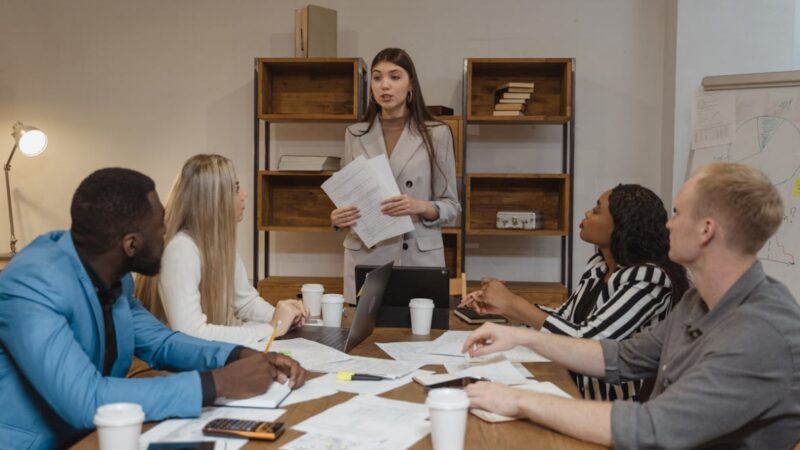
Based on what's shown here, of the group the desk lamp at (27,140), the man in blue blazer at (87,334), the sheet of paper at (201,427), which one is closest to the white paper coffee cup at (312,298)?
the man in blue blazer at (87,334)

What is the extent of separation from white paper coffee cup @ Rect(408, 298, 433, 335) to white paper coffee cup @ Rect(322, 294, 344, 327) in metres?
0.23

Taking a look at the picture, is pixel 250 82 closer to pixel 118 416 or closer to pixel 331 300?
pixel 331 300

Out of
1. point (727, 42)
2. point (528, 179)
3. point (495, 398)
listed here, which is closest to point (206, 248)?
point (495, 398)

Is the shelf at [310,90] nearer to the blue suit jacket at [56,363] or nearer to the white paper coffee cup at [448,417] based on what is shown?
the blue suit jacket at [56,363]

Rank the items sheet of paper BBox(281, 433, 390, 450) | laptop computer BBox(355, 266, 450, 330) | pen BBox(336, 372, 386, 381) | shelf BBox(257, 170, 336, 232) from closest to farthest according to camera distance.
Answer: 1. sheet of paper BBox(281, 433, 390, 450)
2. pen BBox(336, 372, 386, 381)
3. laptop computer BBox(355, 266, 450, 330)
4. shelf BBox(257, 170, 336, 232)

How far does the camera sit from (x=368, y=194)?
280 centimetres

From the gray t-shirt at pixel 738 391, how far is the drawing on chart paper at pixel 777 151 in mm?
2211

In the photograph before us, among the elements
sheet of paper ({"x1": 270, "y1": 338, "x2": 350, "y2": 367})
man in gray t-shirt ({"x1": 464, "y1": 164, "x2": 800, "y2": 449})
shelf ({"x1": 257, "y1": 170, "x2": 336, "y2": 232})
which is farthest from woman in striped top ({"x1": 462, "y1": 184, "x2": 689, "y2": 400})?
shelf ({"x1": 257, "y1": 170, "x2": 336, "y2": 232})

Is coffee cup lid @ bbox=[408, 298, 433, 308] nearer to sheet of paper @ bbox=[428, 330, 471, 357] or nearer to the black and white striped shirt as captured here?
sheet of paper @ bbox=[428, 330, 471, 357]

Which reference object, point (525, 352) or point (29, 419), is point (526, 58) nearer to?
point (525, 352)

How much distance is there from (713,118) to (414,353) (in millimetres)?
2533

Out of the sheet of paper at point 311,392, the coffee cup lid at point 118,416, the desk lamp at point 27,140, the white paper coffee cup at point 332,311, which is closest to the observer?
the coffee cup lid at point 118,416

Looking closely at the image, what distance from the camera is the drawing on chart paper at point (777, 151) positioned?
3.31m

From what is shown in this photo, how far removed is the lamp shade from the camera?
423 centimetres
